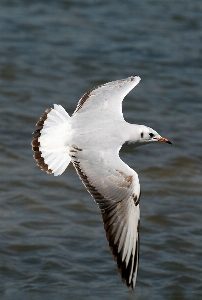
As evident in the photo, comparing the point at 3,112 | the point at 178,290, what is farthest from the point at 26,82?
the point at 178,290

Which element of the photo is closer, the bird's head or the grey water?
the bird's head

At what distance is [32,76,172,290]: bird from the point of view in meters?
5.23

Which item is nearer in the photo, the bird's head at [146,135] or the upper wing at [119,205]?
the upper wing at [119,205]

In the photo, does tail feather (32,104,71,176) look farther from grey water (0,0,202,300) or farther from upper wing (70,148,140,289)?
grey water (0,0,202,300)

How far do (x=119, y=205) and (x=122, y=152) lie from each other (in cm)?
300

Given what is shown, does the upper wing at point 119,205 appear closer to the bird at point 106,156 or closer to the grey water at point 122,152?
the bird at point 106,156

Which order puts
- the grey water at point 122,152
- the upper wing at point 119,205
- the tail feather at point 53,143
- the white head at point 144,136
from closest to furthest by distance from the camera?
1. the upper wing at point 119,205
2. the tail feather at point 53,143
3. the white head at point 144,136
4. the grey water at point 122,152

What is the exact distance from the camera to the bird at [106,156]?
17.2 feet

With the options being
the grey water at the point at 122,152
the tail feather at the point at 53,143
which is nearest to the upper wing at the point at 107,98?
the tail feather at the point at 53,143

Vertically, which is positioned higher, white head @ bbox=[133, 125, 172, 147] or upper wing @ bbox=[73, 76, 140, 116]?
upper wing @ bbox=[73, 76, 140, 116]

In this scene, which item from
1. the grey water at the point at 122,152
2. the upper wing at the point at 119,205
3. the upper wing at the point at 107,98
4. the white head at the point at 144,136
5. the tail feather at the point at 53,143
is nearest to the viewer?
the upper wing at the point at 119,205

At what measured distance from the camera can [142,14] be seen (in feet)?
41.0

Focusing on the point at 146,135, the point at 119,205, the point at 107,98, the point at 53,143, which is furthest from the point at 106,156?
the point at 107,98

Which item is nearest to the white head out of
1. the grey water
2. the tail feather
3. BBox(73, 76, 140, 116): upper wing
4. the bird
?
the bird
